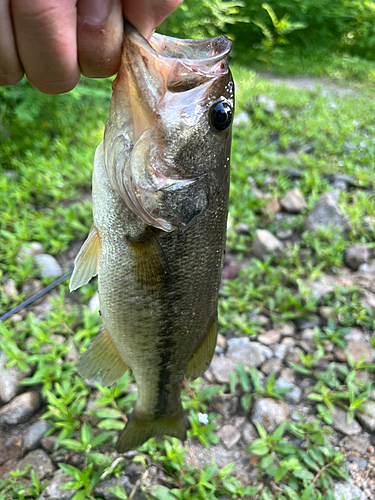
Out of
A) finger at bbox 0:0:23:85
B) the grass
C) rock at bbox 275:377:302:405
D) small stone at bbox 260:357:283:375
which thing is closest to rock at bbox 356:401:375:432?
the grass

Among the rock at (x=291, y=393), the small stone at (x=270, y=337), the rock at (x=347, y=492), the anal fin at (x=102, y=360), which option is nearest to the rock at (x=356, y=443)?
the rock at (x=347, y=492)

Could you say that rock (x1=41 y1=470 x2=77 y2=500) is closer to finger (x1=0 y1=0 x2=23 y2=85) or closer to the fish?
the fish

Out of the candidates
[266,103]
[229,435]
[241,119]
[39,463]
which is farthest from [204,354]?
[266,103]

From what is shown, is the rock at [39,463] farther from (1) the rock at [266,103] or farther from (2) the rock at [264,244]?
(1) the rock at [266,103]

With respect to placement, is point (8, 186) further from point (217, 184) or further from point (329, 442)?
point (329, 442)

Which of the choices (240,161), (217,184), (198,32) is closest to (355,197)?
(240,161)

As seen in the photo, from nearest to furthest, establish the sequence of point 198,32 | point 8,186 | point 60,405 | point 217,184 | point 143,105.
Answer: point 143,105 < point 217,184 < point 60,405 < point 8,186 < point 198,32
